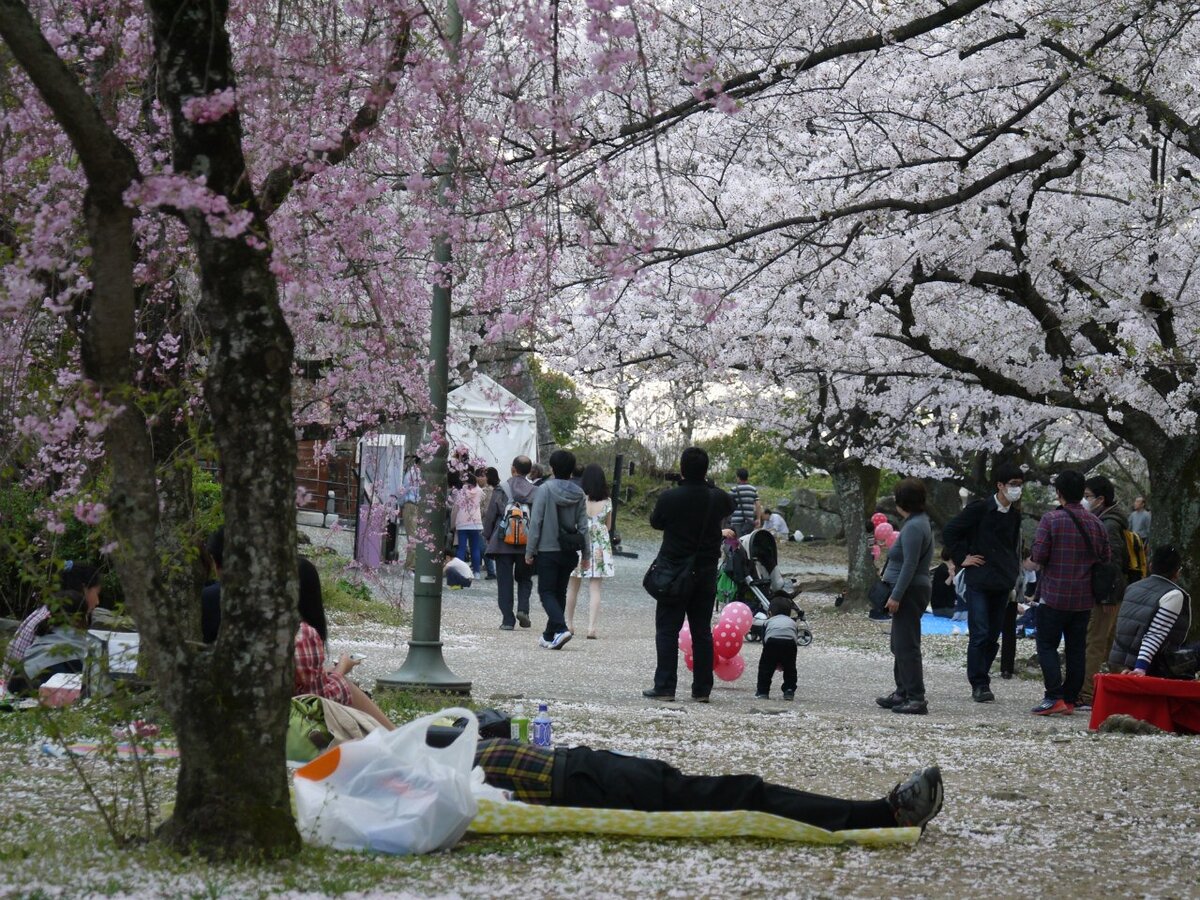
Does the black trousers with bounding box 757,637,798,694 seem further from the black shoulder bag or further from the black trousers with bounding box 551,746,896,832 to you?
the black trousers with bounding box 551,746,896,832

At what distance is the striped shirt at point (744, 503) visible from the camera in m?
17.8

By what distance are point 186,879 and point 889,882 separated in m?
2.37

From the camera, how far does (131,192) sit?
13.3 ft

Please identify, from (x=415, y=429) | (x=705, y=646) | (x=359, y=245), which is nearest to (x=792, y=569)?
(x=415, y=429)

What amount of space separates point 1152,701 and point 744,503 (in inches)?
356

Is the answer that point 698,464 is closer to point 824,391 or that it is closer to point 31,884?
point 31,884

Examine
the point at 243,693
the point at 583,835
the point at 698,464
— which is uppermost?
the point at 698,464

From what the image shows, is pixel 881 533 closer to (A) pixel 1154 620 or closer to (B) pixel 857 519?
(B) pixel 857 519

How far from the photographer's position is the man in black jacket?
10258 mm

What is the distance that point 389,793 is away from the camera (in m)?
4.89

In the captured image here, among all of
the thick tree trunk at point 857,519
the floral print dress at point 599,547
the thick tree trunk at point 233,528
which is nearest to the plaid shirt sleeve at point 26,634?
the thick tree trunk at point 233,528

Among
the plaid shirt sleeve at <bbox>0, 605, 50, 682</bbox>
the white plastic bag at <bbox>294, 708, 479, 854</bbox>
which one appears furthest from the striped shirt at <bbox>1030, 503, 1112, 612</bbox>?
the plaid shirt sleeve at <bbox>0, 605, 50, 682</bbox>

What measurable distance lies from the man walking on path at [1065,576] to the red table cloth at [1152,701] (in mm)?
1143

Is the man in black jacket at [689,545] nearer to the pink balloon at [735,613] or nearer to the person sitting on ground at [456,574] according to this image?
the pink balloon at [735,613]
